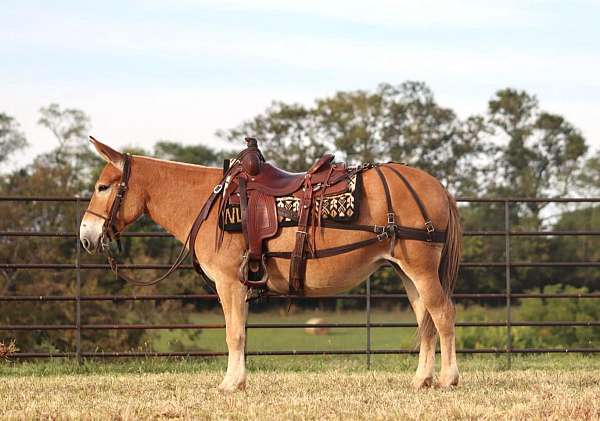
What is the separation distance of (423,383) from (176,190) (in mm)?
2755

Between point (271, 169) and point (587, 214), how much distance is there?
3364cm

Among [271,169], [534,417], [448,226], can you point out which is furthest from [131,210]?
[534,417]

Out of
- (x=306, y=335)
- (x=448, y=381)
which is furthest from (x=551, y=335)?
(x=306, y=335)

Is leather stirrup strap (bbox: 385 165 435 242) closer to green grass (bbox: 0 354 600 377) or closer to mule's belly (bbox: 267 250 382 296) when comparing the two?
mule's belly (bbox: 267 250 382 296)

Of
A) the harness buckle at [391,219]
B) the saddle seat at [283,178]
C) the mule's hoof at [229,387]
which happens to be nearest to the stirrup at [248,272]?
the saddle seat at [283,178]

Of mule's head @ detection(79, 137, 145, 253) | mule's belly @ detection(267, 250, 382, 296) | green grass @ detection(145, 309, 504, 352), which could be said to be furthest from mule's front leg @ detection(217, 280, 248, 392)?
green grass @ detection(145, 309, 504, 352)

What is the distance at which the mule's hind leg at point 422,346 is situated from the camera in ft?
28.0

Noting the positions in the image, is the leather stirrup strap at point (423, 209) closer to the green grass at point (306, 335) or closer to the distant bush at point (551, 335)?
the distant bush at point (551, 335)

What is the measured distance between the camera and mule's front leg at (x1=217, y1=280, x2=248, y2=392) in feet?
27.4

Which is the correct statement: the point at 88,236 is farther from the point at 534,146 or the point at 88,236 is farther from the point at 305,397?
the point at 534,146

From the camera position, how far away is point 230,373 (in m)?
8.38

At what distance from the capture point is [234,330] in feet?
27.5

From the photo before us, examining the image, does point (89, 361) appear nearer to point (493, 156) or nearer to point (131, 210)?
point (131, 210)

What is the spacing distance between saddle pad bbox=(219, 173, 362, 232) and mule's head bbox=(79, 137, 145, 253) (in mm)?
973
